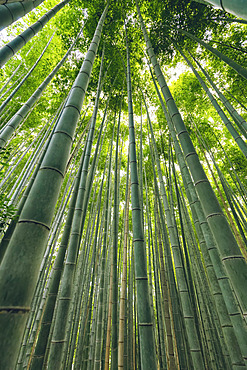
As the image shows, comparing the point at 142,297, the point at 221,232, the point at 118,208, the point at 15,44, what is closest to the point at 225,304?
the point at 142,297

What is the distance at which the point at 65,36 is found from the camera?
4.25 meters

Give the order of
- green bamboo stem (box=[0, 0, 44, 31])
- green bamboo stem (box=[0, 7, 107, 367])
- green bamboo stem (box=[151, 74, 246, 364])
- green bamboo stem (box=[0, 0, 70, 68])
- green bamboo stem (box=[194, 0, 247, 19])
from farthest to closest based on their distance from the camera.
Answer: green bamboo stem (box=[0, 0, 70, 68]) < green bamboo stem (box=[0, 0, 44, 31]) < green bamboo stem (box=[151, 74, 246, 364]) < green bamboo stem (box=[194, 0, 247, 19]) < green bamboo stem (box=[0, 7, 107, 367])

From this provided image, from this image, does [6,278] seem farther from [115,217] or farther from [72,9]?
[72,9]

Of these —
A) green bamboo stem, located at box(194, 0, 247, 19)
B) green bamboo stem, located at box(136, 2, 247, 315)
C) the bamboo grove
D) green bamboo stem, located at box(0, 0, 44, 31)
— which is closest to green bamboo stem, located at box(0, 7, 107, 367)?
the bamboo grove

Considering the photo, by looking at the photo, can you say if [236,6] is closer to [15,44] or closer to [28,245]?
Result: [28,245]

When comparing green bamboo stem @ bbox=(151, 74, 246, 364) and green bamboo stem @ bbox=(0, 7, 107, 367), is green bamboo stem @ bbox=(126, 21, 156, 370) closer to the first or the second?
green bamboo stem @ bbox=(151, 74, 246, 364)

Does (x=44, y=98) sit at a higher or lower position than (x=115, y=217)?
higher

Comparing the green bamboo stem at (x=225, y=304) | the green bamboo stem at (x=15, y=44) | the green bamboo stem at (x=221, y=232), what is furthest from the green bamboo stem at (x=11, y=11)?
the green bamboo stem at (x=225, y=304)

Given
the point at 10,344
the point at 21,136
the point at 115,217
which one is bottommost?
the point at 10,344

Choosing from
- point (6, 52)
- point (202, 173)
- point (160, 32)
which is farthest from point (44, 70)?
point (202, 173)

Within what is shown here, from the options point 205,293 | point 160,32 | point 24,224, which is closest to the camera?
point 24,224

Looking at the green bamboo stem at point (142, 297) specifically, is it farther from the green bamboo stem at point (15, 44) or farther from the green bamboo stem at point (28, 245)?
the green bamboo stem at point (15, 44)

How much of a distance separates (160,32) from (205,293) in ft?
18.2

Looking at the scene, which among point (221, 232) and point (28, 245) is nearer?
point (28, 245)
